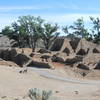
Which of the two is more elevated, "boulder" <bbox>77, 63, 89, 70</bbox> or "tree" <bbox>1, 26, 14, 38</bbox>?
"tree" <bbox>1, 26, 14, 38</bbox>

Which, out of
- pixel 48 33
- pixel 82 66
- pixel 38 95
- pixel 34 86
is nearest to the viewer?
pixel 38 95

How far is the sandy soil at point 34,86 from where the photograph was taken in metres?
29.2

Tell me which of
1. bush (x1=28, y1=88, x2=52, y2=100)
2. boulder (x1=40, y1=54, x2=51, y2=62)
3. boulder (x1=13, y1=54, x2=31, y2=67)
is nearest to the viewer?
bush (x1=28, y1=88, x2=52, y2=100)

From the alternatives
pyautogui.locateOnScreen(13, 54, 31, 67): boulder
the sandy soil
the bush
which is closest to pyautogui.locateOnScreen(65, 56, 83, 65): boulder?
pyautogui.locateOnScreen(13, 54, 31, 67): boulder

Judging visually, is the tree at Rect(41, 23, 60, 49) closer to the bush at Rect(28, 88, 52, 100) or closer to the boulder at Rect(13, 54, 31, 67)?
the boulder at Rect(13, 54, 31, 67)

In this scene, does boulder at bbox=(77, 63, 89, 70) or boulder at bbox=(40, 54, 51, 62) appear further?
boulder at bbox=(40, 54, 51, 62)

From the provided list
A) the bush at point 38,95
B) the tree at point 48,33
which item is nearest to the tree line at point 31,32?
the tree at point 48,33

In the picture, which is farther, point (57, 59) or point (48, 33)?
point (48, 33)

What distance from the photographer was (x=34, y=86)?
33719 mm

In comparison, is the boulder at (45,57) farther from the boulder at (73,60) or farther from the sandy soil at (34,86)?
the sandy soil at (34,86)

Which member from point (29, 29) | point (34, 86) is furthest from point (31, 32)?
point (34, 86)

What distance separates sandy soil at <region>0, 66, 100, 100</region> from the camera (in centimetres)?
2916

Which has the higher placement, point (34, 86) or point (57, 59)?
point (57, 59)

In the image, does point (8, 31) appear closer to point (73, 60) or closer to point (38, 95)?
point (73, 60)
